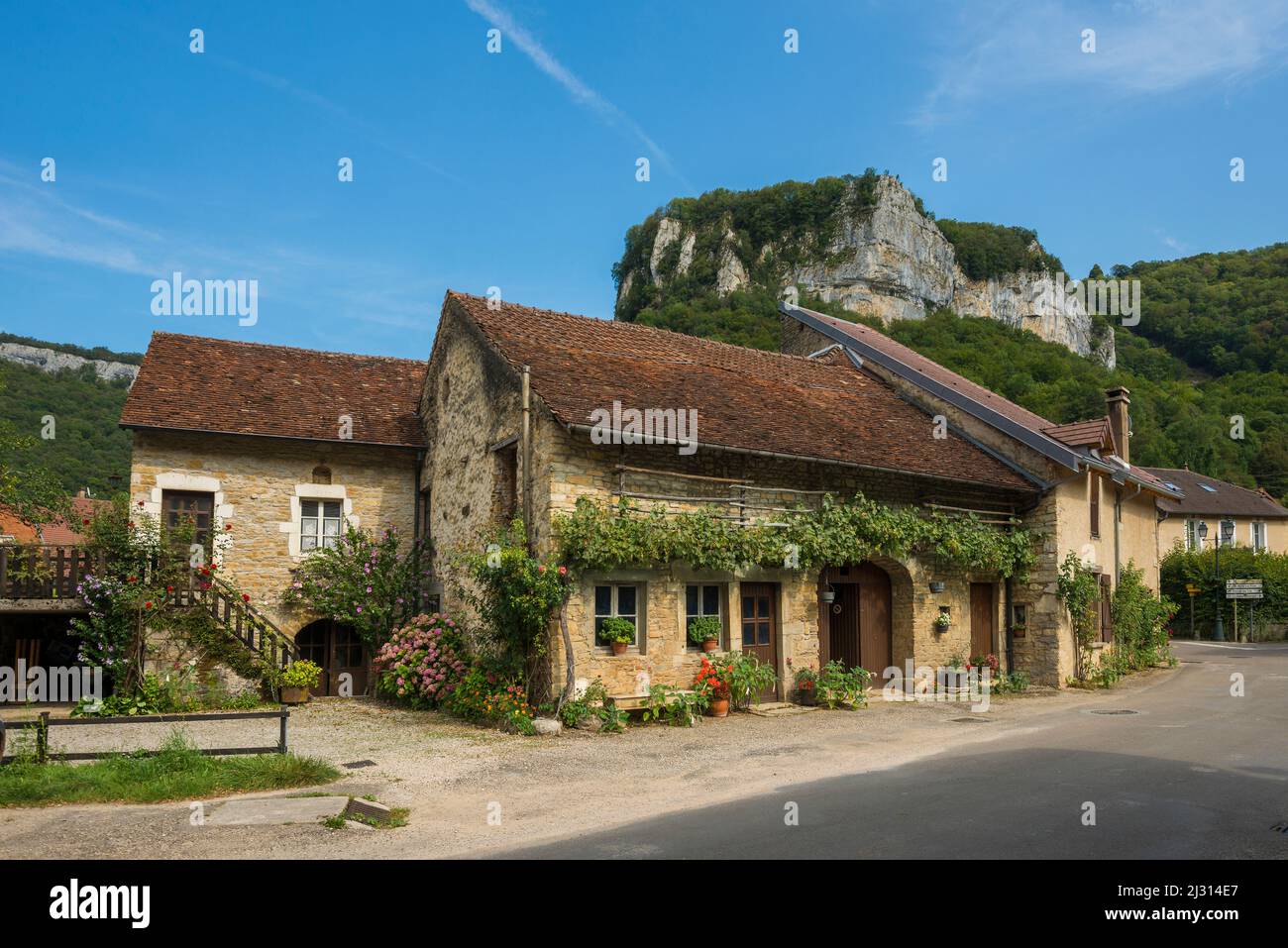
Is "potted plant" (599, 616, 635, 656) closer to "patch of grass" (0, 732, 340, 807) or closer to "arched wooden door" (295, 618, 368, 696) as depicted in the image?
"patch of grass" (0, 732, 340, 807)

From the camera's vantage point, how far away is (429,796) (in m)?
8.16

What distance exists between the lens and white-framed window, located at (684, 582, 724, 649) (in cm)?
1360

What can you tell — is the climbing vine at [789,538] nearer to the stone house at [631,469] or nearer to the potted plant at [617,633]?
the stone house at [631,469]

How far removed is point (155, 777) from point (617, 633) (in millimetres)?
6097

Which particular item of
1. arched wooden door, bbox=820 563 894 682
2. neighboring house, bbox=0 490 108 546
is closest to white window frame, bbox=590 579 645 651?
arched wooden door, bbox=820 563 894 682

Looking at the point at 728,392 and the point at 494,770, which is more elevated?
the point at 728,392

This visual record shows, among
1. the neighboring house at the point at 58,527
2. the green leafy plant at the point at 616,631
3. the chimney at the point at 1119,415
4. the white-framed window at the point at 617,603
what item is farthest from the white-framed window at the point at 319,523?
the chimney at the point at 1119,415

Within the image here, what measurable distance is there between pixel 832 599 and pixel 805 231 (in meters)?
71.9

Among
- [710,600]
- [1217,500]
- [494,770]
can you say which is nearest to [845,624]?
[710,600]

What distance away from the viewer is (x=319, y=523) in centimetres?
1716

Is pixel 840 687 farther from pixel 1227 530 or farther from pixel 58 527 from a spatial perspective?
pixel 1227 530
